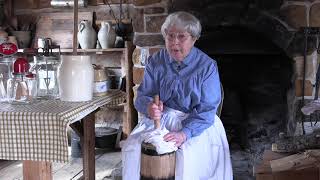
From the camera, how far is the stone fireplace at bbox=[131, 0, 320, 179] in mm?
2502

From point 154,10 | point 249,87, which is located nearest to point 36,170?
point 154,10

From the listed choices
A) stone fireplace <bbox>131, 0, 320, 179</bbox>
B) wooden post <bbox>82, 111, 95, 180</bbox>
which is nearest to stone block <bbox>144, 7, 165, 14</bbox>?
stone fireplace <bbox>131, 0, 320, 179</bbox>

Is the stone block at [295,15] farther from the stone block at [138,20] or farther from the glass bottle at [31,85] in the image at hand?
the glass bottle at [31,85]

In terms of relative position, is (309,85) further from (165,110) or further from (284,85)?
(165,110)

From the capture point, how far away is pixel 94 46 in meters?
3.67

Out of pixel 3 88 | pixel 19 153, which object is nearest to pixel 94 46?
pixel 3 88

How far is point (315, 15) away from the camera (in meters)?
2.46

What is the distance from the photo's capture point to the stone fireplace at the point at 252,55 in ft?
8.21

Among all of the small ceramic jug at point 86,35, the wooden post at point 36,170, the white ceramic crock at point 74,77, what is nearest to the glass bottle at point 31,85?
the white ceramic crock at point 74,77

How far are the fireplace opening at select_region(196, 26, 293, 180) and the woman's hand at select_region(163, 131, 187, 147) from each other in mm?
1025

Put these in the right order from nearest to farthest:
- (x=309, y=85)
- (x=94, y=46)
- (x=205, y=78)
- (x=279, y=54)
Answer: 1. (x=205, y=78)
2. (x=309, y=85)
3. (x=279, y=54)
4. (x=94, y=46)

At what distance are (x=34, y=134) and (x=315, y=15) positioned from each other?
1.79m

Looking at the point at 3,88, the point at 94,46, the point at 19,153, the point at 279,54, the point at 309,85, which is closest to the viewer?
the point at 19,153

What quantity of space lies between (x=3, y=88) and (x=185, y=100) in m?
0.83
